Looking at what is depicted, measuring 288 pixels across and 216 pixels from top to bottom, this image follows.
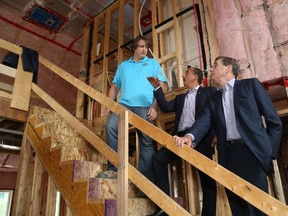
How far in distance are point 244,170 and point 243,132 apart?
249 millimetres

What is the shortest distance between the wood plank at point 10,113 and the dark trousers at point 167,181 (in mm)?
1972

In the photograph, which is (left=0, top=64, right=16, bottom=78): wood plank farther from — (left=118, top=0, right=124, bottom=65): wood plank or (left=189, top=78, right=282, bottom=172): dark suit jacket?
(left=189, top=78, right=282, bottom=172): dark suit jacket

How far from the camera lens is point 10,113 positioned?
3152 mm

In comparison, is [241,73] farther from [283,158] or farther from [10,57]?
[10,57]

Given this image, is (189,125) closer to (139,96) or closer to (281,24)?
(139,96)

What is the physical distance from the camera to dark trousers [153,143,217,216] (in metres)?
2.09

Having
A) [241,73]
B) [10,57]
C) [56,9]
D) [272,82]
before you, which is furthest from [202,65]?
[56,9]

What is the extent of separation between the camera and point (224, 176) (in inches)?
49.9

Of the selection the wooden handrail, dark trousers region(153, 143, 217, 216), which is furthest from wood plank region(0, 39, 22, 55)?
dark trousers region(153, 143, 217, 216)

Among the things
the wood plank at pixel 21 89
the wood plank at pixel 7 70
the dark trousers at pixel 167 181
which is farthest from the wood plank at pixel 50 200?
the wood plank at pixel 7 70

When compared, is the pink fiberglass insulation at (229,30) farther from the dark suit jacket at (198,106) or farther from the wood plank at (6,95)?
the wood plank at (6,95)

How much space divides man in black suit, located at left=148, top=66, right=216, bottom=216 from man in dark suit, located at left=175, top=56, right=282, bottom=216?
34 cm

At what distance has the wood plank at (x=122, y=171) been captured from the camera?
67.2 inches

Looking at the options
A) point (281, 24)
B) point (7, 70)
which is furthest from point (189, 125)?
point (7, 70)
